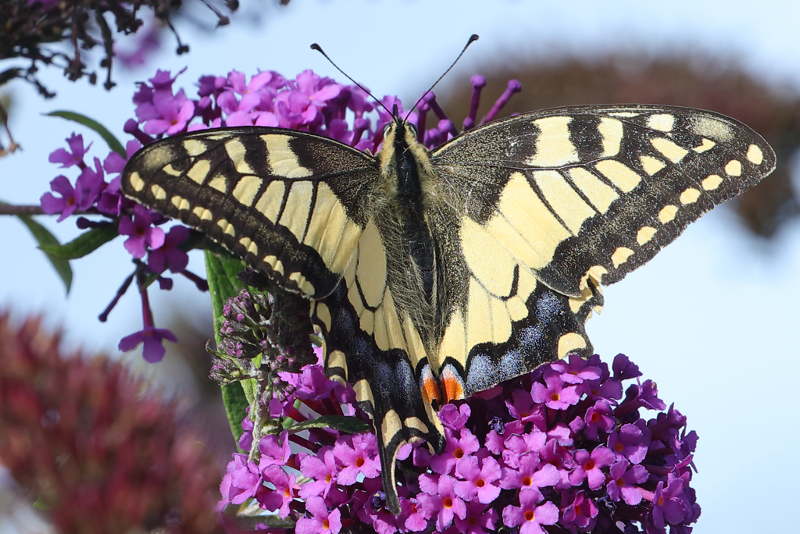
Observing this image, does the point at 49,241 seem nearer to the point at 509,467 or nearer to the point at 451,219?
the point at 451,219

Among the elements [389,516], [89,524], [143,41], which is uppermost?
[143,41]


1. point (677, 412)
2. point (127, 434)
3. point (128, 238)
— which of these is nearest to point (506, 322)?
point (677, 412)

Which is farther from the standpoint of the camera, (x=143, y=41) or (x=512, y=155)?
(x=143, y=41)

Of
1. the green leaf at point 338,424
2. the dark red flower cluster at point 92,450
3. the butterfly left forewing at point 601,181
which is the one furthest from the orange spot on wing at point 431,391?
the dark red flower cluster at point 92,450

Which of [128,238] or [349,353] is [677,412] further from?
[128,238]

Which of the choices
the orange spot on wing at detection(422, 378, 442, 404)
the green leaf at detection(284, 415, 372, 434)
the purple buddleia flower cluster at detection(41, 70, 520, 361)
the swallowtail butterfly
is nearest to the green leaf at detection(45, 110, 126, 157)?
the purple buddleia flower cluster at detection(41, 70, 520, 361)

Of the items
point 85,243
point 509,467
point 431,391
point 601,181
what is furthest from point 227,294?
point 601,181

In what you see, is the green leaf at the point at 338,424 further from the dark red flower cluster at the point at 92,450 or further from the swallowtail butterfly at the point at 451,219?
the dark red flower cluster at the point at 92,450
